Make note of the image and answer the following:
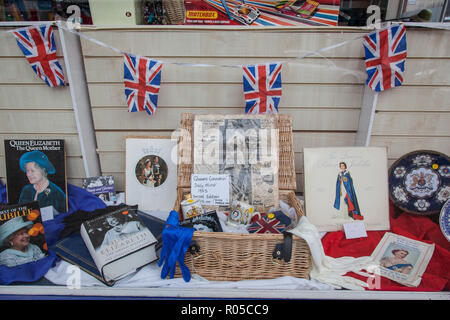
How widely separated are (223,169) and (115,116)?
2.63 feet

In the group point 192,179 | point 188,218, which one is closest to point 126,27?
point 192,179

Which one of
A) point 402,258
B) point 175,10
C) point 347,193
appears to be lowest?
point 402,258

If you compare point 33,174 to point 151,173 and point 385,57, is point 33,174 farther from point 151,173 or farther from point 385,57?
point 385,57

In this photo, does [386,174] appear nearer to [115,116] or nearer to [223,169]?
[223,169]

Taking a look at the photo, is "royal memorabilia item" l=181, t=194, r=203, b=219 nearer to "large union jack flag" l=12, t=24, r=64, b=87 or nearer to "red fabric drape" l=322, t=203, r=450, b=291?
"red fabric drape" l=322, t=203, r=450, b=291

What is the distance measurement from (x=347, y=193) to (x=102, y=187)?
1.54m

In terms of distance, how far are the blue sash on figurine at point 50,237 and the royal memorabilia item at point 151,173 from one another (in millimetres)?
248

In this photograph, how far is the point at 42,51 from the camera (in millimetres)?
1479

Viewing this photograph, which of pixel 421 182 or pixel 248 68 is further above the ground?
pixel 248 68

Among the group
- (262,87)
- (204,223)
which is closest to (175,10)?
(262,87)

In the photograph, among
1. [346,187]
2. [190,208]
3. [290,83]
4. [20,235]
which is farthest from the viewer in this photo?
[290,83]

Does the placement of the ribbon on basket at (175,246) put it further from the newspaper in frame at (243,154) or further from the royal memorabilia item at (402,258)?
the royal memorabilia item at (402,258)

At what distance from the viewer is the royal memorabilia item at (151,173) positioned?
65.0 inches

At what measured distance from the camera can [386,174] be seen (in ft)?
4.83
